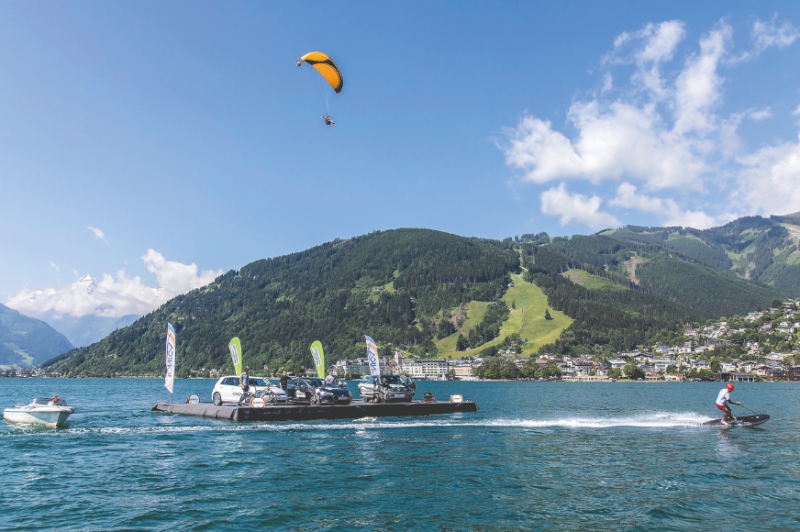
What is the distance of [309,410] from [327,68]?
23.3 m

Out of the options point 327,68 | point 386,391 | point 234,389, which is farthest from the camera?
point 386,391

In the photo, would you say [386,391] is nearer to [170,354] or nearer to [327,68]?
[170,354]

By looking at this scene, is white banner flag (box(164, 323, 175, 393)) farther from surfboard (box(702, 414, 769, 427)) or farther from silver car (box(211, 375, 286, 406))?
surfboard (box(702, 414, 769, 427))

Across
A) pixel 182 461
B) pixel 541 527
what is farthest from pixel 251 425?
pixel 541 527

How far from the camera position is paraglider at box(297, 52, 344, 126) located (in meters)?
31.2

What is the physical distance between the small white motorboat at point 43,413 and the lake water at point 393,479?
38.3 inches

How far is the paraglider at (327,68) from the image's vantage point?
31.2 m

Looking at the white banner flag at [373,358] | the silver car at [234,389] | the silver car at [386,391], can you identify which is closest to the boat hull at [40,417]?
the silver car at [234,389]

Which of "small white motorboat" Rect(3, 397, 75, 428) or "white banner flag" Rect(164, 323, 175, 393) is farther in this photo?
"white banner flag" Rect(164, 323, 175, 393)

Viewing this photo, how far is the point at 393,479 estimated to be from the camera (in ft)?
66.3

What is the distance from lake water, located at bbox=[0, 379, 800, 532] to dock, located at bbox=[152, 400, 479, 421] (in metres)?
2.44

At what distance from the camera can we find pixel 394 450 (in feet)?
87.4

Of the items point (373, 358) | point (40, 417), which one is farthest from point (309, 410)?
point (40, 417)

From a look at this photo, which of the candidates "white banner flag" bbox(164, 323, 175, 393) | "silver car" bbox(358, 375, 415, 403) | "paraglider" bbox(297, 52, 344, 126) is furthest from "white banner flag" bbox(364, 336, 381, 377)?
"paraglider" bbox(297, 52, 344, 126)
